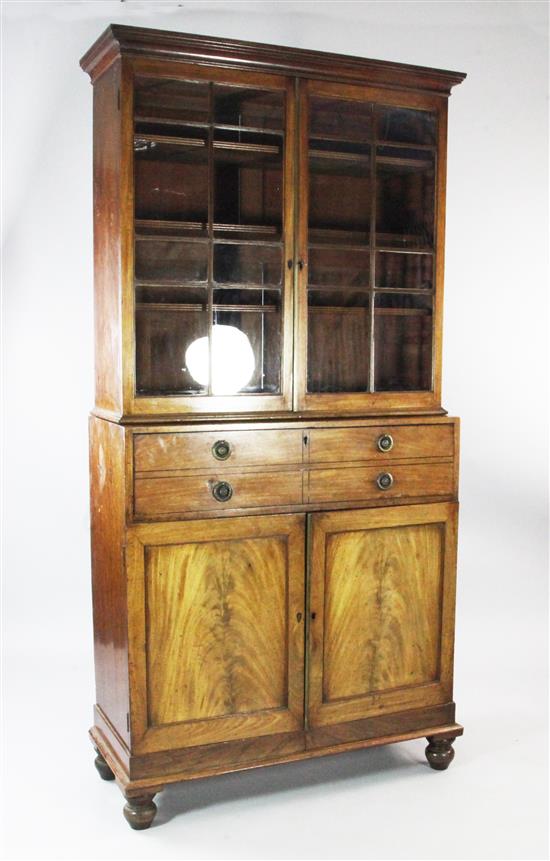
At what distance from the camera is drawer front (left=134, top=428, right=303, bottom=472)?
2.75 meters

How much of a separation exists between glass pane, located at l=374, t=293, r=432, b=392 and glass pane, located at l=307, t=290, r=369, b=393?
40 millimetres

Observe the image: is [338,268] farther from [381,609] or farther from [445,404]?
[445,404]

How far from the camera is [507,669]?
152 inches

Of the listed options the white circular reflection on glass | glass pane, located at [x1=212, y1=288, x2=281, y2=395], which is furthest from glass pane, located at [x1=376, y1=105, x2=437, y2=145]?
the white circular reflection on glass

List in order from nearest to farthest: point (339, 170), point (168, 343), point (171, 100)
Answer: point (171, 100)
point (168, 343)
point (339, 170)

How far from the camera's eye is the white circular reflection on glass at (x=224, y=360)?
2.90 metres

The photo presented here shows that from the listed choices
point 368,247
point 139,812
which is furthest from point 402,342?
point 139,812

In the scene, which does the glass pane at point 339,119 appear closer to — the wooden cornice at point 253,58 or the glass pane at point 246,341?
the wooden cornice at point 253,58

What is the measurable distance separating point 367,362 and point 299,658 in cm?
83

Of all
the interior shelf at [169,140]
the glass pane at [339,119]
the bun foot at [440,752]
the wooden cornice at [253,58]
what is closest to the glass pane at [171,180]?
the interior shelf at [169,140]

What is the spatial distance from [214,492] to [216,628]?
354 mm

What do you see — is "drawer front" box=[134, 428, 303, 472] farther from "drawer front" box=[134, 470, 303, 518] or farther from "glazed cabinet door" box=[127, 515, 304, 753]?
"glazed cabinet door" box=[127, 515, 304, 753]

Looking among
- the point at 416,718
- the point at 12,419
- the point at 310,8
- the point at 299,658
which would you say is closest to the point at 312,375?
the point at 299,658

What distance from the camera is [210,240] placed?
113 inches
